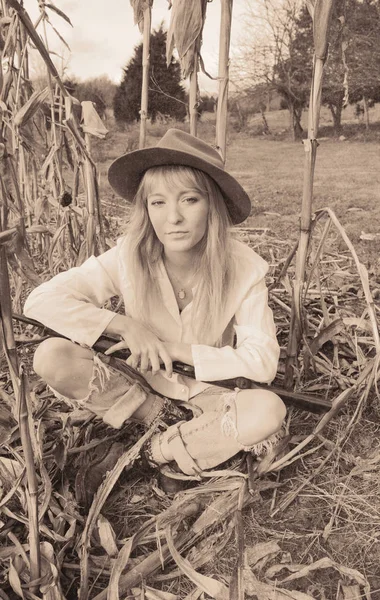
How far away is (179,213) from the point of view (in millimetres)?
1282

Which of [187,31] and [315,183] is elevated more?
[187,31]

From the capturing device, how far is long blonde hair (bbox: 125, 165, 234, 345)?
131 cm

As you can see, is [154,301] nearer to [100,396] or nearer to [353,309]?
[100,396]

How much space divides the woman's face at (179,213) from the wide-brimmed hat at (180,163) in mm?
48

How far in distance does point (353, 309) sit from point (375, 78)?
1211 cm

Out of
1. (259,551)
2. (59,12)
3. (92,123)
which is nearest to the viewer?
(259,551)

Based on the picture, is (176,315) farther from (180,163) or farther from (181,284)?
(180,163)

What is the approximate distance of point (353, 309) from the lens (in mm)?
1958

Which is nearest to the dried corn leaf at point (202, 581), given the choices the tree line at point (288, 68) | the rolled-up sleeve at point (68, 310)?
the rolled-up sleeve at point (68, 310)

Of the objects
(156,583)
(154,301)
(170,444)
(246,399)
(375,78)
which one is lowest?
(156,583)

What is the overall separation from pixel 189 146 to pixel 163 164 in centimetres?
9

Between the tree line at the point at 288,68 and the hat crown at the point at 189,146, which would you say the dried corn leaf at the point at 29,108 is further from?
the tree line at the point at 288,68

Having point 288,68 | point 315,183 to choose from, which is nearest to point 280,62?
point 288,68

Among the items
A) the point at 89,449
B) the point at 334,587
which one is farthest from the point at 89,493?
the point at 334,587
